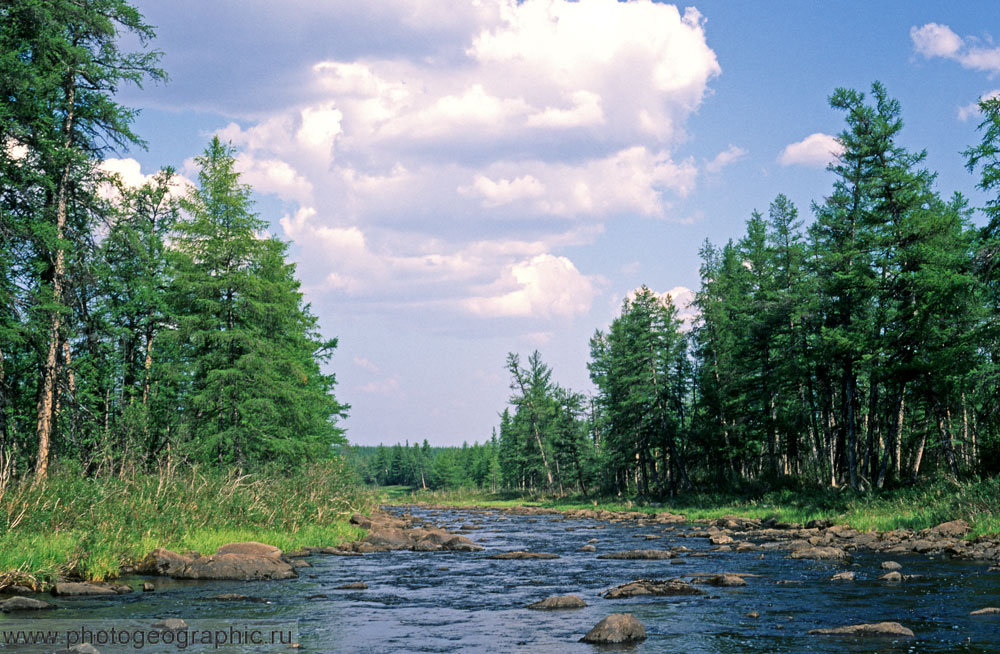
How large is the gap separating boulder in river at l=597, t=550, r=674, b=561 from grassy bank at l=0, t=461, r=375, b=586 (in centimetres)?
923

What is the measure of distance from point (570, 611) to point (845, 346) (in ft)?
77.2

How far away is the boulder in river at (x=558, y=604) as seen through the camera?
41.8ft

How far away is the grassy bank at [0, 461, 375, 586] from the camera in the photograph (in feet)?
43.9

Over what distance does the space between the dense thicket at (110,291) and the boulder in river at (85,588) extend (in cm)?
275

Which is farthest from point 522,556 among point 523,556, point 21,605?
point 21,605

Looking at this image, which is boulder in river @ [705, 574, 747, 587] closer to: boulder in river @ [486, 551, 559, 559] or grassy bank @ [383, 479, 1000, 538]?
boulder in river @ [486, 551, 559, 559]

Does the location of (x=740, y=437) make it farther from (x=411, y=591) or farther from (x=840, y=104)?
(x=411, y=591)

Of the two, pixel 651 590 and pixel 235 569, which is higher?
pixel 235 569

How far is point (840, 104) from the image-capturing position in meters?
33.1

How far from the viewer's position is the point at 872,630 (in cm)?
1000

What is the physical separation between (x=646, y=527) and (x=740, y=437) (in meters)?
15.2

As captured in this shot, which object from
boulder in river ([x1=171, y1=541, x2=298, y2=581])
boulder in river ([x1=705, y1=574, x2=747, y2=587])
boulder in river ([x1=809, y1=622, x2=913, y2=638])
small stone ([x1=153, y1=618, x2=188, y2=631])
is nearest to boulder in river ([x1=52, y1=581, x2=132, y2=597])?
boulder in river ([x1=171, y1=541, x2=298, y2=581])

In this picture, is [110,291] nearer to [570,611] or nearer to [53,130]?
[53,130]

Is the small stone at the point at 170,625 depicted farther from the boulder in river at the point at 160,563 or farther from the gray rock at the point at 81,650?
the boulder in river at the point at 160,563
